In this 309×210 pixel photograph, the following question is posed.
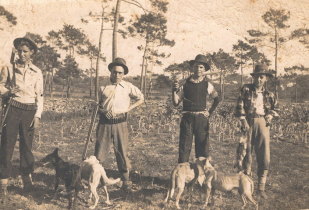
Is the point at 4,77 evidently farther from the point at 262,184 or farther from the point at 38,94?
the point at 262,184

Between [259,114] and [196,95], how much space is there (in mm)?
1078

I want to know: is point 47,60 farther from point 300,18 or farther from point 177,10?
point 300,18

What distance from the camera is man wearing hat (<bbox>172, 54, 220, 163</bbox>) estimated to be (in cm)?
521

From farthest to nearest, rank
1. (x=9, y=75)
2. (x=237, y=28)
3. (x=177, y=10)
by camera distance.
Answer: (x=177, y=10), (x=237, y=28), (x=9, y=75)

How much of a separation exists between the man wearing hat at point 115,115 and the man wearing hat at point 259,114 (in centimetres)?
175

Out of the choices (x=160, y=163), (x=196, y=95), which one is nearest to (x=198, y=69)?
(x=196, y=95)

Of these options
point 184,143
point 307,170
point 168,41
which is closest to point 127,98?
point 184,143

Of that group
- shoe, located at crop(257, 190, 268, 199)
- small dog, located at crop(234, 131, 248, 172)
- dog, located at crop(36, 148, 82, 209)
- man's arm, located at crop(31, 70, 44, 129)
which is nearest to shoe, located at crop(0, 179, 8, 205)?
dog, located at crop(36, 148, 82, 209)

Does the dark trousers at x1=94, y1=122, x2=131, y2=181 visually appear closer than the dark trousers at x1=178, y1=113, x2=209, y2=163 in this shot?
Yes

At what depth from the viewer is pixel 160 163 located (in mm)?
6875

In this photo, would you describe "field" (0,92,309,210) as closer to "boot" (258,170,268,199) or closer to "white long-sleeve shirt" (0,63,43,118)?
"boot" (258,170,268,199)

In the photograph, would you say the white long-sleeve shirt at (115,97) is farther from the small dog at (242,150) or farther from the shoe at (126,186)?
the small dog at (242,150)

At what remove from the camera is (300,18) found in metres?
8.49

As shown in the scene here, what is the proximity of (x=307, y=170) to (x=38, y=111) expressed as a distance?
17.0ft
